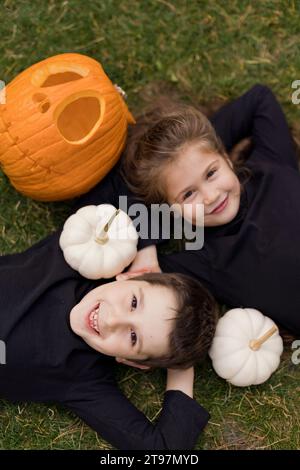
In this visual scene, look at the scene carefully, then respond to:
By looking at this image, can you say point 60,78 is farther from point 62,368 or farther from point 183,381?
point 183,381

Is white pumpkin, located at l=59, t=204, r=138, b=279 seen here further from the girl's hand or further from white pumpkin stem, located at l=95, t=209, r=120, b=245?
the girl's hand

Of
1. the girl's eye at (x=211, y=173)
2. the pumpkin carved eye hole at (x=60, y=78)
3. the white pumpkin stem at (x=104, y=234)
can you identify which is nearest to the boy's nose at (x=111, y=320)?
the white pumpkin stem at (x=104, y=234)

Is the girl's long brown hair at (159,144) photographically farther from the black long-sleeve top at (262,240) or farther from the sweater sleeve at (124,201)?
the black long-sleeve top at (262,240)

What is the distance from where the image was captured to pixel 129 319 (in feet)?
7.07

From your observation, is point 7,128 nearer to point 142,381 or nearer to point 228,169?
point 228,169

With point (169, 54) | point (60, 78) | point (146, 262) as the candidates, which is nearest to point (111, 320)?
point (146, 262)

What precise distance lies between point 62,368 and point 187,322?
55 centimetres

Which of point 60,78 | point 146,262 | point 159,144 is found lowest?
point 146,262

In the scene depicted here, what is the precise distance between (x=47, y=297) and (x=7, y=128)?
69cm

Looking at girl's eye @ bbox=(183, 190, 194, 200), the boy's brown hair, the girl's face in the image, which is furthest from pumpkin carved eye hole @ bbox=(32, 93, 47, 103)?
the boy's brown hair

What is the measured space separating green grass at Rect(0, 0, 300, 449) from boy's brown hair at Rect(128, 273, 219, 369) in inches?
14.1

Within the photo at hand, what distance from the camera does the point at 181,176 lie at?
2391mm
